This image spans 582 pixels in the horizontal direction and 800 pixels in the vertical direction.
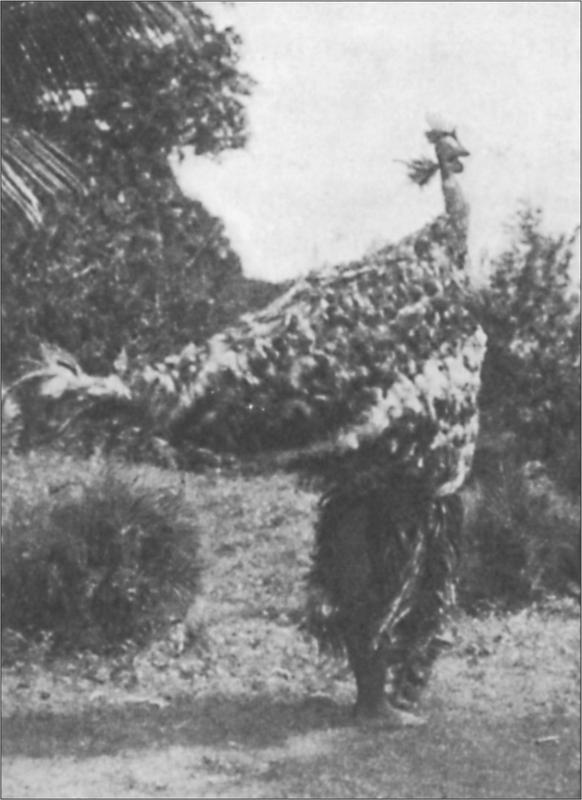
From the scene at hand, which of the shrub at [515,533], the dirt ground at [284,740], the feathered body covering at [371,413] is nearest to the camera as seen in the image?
the feathered body covering at [371,413]

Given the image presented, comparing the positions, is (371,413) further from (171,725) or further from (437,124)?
(171,725)

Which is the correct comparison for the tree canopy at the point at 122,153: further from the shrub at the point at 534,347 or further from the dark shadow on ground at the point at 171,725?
the dark shadow on ground at the point at 171,725

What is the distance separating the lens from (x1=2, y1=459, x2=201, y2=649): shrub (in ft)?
28.5

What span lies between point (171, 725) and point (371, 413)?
1.85 m

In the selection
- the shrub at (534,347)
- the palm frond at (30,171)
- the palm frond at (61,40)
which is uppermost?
the palm frond at (61,40)

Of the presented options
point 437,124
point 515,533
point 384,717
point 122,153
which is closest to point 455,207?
point 437,124

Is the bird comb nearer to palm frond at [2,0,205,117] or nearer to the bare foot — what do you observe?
palm frond at [2,0,205,117]

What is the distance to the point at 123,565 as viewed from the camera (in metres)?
8.98

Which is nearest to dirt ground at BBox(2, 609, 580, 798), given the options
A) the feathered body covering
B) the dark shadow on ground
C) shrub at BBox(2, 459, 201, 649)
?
the dark shadow on ground

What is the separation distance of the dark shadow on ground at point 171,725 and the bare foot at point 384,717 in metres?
0.09

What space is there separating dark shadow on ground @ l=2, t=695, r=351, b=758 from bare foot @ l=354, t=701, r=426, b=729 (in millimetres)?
94

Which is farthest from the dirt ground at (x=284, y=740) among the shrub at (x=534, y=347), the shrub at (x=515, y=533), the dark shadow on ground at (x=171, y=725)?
the shrub at (x=534, y=347)

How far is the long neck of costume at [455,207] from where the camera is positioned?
7.12 m

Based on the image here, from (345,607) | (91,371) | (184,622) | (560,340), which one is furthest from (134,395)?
(560,340)
